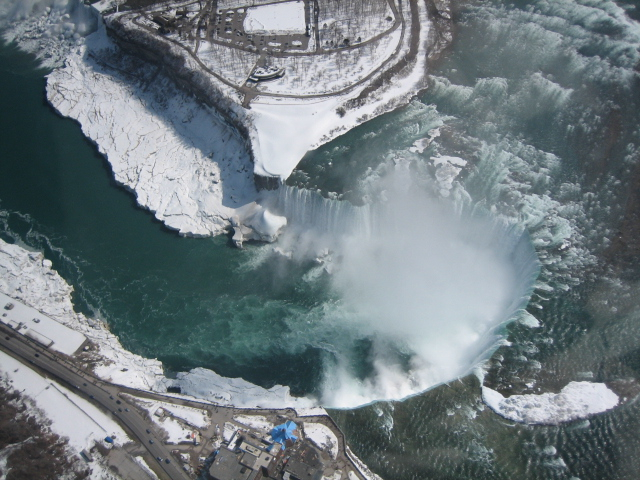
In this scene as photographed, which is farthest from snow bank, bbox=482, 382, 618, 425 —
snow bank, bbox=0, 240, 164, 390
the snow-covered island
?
the snow-covered island

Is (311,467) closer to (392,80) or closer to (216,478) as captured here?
(216,478)

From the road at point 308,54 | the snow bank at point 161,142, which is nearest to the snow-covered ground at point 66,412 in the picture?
the snow bank at point 161,142

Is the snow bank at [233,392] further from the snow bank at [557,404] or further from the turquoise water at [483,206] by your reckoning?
the snow bank at [557,404]

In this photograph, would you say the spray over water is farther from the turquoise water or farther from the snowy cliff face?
the snowy cliff face

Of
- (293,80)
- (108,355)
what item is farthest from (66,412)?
(293,80)

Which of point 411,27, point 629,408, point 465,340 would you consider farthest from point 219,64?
point 629,408
